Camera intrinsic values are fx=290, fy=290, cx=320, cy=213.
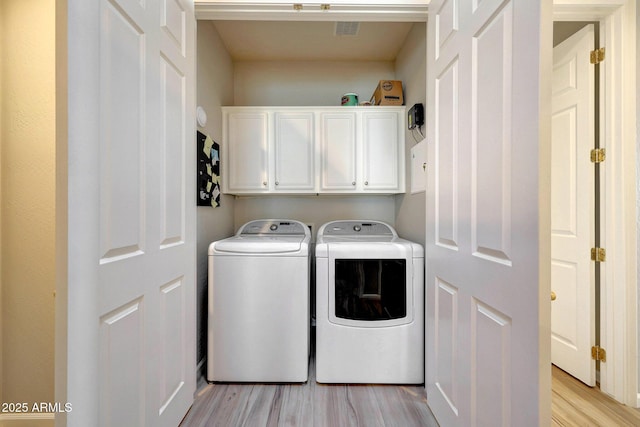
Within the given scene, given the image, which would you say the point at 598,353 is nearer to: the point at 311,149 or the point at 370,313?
the point at 370,313

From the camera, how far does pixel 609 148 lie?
1.70m

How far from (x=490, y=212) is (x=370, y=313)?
1.07 metres

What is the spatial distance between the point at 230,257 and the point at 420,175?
1341 mm

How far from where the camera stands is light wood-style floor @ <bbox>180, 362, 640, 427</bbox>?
1508mm

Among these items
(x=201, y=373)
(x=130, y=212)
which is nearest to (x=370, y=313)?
(x=201, y=373)

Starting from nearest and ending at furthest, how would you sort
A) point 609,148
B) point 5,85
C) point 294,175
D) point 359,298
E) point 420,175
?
point 5,85, point 609,148, point 359,298, point 420,175, point 294,175

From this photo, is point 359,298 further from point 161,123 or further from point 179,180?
point 161,123

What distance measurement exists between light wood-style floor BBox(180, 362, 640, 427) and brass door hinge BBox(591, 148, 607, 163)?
1398mm

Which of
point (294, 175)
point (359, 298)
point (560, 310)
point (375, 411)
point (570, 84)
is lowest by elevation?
point (375, 411)

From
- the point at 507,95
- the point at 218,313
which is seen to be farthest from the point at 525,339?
the point at 218,313

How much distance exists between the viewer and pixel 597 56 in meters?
1.76

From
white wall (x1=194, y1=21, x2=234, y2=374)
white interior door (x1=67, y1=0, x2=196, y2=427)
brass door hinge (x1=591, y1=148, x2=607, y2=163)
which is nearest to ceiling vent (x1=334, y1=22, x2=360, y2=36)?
white wall (x1=194, y1=21, x2=234, y2=374)

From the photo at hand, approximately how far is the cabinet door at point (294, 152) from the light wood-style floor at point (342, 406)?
4.65 feet

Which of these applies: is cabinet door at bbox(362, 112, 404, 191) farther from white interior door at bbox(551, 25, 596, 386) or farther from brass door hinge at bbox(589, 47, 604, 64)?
brass door hinge at bbox(589, 47, 604, 64)
